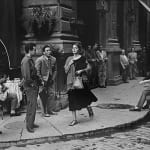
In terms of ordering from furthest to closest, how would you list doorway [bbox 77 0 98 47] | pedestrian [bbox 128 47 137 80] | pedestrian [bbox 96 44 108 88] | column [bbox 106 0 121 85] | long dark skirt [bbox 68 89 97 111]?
pedestrian [bbox 128 47 137 80], doorway [bbox 77 0 98 47], column [bbox 106 0 121 85], pedestrian [bbox 96 44 108 88], long dark skirt [bbox 68 89 97 111]

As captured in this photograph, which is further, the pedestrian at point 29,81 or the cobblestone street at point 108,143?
the pedestrian at point 29,81

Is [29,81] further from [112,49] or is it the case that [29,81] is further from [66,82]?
[112,49]

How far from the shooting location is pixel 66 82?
10.7 metres

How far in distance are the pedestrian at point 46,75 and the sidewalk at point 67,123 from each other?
0.35 metres

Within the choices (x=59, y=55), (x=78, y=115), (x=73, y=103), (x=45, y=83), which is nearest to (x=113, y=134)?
(x=73, y=103)

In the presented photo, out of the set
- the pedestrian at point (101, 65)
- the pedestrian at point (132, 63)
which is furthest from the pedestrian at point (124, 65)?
the pedestrian at point (101, 65)

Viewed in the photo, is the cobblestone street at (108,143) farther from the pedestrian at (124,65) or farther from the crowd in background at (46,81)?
the pedestrian at (124,65)

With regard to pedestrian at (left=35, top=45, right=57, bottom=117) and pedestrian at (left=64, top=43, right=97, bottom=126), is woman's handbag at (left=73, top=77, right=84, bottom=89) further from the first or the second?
pedestrian at (left=35, top=45, right=57, bottom=117)

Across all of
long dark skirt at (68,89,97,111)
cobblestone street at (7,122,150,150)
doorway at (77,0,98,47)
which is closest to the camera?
cobblestone street at (7,122,150,150)

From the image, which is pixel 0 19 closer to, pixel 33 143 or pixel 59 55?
→ pixel 59 55

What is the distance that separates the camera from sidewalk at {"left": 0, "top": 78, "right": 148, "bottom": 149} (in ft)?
22.7

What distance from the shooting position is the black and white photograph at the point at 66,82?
7105 millimetres

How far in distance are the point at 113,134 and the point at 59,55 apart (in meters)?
3.75

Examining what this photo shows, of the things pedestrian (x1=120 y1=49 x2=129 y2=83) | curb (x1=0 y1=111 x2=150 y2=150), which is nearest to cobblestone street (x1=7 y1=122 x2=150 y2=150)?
curb (x1=0 y1=111 x2=150 y2=150)
